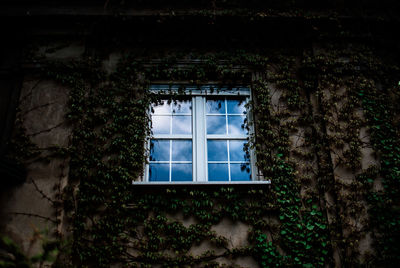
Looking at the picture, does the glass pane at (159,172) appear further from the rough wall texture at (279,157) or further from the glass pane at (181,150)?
the rough wall texture at (279,157)

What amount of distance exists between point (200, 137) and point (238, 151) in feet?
2.21

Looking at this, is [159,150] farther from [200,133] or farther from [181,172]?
[200,133]

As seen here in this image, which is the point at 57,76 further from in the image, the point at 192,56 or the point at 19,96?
the point at 192,56

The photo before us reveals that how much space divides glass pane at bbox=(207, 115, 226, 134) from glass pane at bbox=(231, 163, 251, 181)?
656 millimetres

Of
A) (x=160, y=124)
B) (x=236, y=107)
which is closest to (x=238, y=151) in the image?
(x=236, y=107)

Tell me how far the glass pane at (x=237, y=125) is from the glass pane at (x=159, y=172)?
126cm

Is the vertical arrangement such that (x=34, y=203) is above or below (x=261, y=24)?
below

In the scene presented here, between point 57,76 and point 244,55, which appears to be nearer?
point 57,76

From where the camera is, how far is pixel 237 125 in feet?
17.3

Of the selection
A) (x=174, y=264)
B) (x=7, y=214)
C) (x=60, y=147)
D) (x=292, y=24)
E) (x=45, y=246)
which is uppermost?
(x=292, y=24)

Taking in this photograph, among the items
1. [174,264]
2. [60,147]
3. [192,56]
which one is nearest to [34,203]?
[60,147]

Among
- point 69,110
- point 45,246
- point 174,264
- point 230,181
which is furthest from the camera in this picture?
point 69,110

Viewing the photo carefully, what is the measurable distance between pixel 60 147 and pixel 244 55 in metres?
3.46

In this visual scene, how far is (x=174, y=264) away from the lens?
419 centimetres
